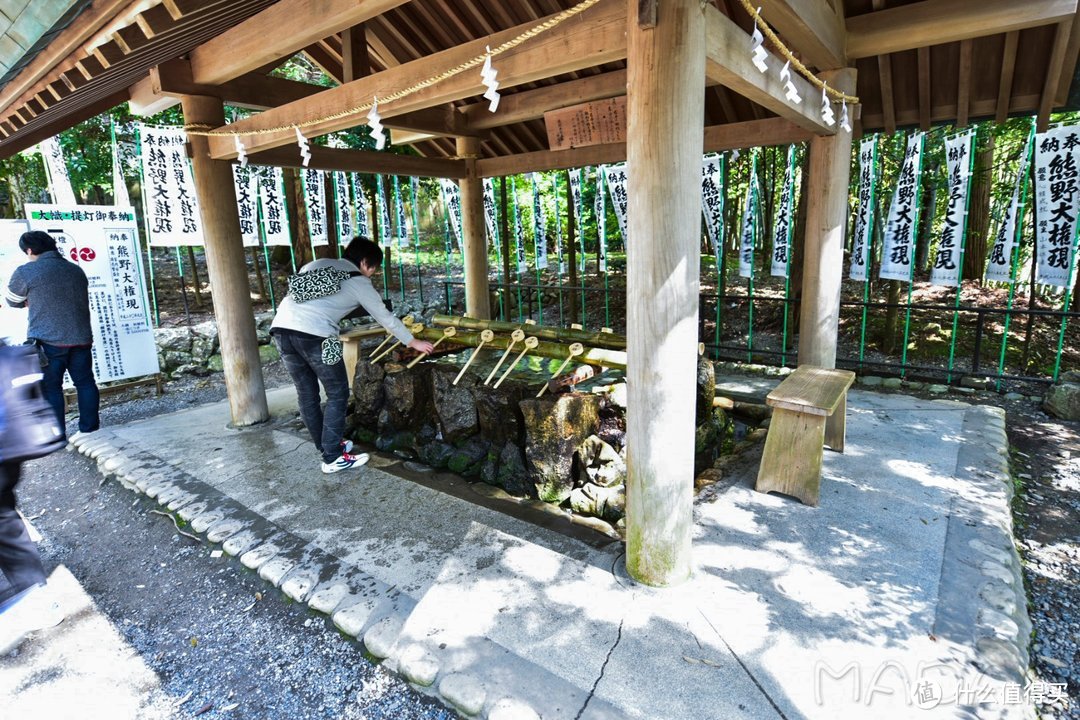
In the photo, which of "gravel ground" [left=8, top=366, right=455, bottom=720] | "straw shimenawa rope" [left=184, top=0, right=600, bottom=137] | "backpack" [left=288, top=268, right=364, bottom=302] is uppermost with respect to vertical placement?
"straw shimenawa rope" [left=184, top=0, right=600, bottom=137]

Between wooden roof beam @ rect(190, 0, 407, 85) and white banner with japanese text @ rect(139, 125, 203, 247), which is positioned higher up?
wooden roof beam @ rect(190, 0, 407, 85)

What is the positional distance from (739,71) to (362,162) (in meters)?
4.97

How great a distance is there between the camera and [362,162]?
261 inches

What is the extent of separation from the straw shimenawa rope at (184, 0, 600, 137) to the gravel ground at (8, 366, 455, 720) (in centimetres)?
306

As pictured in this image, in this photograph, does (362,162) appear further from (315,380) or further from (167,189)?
(315,380)

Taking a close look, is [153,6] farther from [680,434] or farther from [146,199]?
[146,199]

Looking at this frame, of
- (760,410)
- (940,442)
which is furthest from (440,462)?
(940,442)

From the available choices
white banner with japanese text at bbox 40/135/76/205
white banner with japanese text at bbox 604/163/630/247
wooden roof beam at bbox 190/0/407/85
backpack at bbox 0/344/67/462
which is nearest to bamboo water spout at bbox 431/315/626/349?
wooden roof beam at bbox 190/0/407/85

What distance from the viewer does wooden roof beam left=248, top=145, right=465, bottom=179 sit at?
5.98m

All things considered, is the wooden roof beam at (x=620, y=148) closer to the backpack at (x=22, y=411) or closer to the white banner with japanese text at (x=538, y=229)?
the white banner with japanese text at (x=538, y=229)

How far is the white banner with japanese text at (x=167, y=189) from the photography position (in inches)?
262

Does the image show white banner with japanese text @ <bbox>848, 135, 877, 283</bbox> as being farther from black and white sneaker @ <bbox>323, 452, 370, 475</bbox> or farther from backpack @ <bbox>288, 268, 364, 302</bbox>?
black and white sneaker @ <bbox>323, 452, 370, 475</bbox>

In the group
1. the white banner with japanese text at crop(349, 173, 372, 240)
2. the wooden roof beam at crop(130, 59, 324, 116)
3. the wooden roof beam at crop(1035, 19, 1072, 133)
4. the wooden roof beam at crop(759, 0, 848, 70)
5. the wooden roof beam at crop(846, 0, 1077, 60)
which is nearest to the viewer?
the wooden roof beam at crop(759, 0, 848, 70)

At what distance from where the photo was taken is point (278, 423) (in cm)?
583
